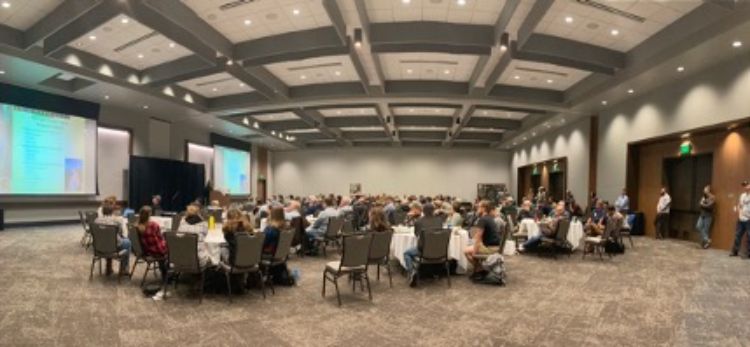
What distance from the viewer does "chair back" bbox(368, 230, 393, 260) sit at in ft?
18.3

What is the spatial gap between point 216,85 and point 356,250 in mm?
10328

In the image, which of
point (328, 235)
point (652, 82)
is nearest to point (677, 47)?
point (652, 82)

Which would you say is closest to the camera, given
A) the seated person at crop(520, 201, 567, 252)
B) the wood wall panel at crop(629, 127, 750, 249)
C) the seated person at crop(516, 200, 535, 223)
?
the seated person at crop(520, 201, 567, 252)

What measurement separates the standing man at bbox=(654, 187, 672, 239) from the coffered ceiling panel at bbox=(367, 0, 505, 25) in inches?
275

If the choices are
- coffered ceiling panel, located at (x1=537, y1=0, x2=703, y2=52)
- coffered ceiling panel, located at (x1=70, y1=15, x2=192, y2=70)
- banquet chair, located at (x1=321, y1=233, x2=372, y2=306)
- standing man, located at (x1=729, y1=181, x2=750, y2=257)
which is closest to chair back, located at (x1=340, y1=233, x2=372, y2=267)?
banquet chair, located at (x1=321, y1=233, x2=372, y2=306)

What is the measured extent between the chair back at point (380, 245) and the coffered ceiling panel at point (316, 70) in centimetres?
609

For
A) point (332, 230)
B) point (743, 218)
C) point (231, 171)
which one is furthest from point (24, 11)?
point (231, 171)

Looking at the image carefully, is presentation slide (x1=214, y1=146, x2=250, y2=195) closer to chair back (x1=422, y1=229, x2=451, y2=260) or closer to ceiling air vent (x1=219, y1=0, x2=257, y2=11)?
ceiling air vent (x1=219, y1=0, x2=257, y2=11)

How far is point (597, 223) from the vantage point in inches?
378

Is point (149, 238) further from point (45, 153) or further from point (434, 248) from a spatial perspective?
point (45, 153)

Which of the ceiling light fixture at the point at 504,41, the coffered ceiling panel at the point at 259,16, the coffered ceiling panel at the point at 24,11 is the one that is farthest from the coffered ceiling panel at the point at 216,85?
the ceiling light fixture at the point at 504,41

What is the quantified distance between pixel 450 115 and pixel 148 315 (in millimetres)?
16183

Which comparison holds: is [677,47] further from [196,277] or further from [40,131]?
[40,131]

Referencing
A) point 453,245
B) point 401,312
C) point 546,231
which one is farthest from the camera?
point 546,231
